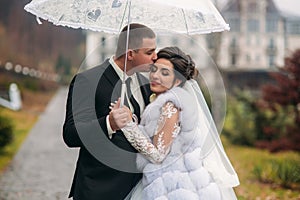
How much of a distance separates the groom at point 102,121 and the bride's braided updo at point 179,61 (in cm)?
7

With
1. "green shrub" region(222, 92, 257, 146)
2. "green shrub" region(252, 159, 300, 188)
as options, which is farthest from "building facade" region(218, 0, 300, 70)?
"green shrub" region(252, 159, 300, 188)

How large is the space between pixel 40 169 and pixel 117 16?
6021 millimetres

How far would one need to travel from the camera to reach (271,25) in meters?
22.7

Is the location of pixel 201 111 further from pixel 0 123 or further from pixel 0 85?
pixel 0 85

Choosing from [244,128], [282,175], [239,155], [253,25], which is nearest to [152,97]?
[282,175]

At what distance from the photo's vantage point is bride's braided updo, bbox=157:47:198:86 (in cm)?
335

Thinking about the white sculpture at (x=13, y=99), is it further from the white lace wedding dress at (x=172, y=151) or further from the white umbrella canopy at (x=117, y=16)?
the white lace wedding dress at (x=172, y=151)

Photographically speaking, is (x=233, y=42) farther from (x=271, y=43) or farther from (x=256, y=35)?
(x=271, y=43)

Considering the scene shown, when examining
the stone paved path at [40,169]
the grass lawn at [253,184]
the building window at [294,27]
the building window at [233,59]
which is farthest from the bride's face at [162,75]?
the building window at [233,59]

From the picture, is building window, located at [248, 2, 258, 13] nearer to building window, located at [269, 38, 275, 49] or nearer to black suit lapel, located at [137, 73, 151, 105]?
building window, located at [269, 38, 275, 49]

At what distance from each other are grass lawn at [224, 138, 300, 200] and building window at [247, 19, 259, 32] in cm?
1048

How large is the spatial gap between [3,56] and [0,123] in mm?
5017

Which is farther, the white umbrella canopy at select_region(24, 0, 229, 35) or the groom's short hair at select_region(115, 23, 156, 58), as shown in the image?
the white umbrella canopy at select_region(24, 0, 229, 35)

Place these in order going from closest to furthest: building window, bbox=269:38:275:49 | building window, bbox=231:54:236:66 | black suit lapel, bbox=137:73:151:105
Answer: black suit lapel, bbox=137:73:151:105
building window, bbox=269:38:275:49
building window, bbox=231:54:236:66
